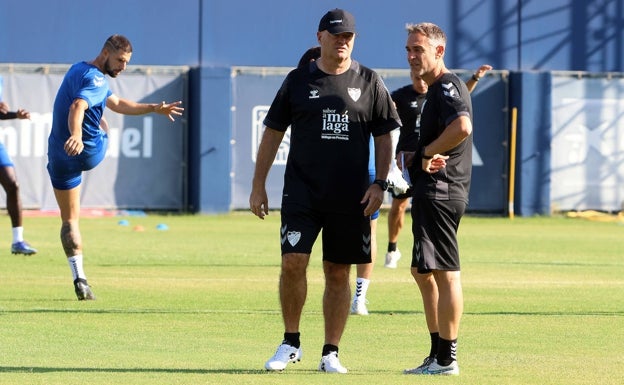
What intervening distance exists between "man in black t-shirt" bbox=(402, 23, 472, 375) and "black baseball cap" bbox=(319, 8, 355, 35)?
0.44m

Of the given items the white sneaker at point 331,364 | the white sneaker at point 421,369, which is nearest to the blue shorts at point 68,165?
the white sneaker at point 331,364

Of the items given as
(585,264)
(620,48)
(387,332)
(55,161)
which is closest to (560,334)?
Result: (387,332)

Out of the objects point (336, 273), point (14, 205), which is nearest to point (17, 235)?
point (14, 205)

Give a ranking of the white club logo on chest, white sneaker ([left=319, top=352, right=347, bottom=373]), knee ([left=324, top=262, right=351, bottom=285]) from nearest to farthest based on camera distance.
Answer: white sneaker ([left=319, top=352, right=347, bottom=373]) → the white club logo on chest → knee ([left=324, top=262, right=351, bottom=285])

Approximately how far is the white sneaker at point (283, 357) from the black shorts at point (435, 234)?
98 centimetres

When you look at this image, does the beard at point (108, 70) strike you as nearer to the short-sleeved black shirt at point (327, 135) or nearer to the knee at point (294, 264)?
the short-sleeved black shirt at point (327, 135)

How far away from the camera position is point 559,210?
110 ft

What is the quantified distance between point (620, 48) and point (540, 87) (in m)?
2.58

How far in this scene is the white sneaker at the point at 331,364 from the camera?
370 inches

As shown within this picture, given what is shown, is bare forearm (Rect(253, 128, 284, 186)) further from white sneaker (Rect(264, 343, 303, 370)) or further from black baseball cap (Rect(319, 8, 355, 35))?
white sneaker (Rect(264, 343, 303, 370))

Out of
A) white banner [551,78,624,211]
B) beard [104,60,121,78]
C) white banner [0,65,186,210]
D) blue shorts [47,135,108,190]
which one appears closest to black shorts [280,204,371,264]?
beard [104,60,121,78]

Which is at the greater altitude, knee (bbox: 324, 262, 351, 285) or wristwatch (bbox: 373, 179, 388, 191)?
wristwatch (bbox: 373, 179, 388, 191)

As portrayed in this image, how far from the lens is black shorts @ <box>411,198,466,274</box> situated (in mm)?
9305

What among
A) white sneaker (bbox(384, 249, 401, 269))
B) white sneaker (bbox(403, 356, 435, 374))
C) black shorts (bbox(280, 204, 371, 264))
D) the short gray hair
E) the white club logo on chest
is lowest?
white sneaker (bbox(403, 356, 435, 374))
